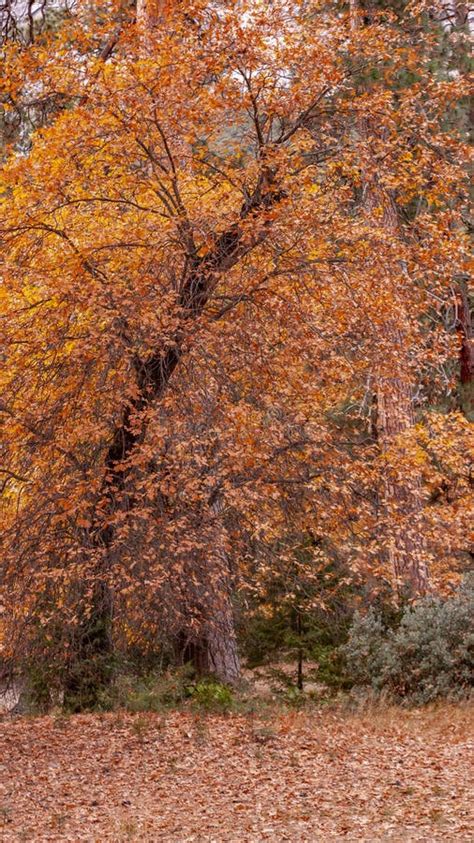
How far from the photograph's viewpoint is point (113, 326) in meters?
10.1

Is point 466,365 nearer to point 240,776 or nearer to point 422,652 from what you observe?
point 422,652

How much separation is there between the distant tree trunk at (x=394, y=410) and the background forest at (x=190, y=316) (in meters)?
0.07

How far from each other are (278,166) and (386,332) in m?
2.58

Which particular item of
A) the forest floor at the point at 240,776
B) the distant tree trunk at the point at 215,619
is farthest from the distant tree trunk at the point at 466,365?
the forest floor at the point at 240,776

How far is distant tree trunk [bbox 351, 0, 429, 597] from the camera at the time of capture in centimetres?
1101

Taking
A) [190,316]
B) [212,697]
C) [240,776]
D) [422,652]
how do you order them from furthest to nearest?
[422,652]
[212,697]
[190,316]
[240,776]

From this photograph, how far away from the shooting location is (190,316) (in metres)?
10.5

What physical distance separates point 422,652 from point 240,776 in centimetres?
405

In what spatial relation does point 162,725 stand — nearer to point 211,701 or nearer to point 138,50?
point 211,701

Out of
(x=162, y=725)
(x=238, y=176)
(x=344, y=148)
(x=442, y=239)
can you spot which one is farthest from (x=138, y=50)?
(x=162, y=725)

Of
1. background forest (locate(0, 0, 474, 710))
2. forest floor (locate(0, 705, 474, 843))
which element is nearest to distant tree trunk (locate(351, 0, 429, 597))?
background forest (locate(0, 0, 474, 710))

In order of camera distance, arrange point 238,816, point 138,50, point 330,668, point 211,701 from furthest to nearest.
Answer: point 330,668
point 211,701
point 138,50
point 238,816

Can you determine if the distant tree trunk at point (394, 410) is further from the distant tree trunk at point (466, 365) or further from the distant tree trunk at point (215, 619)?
the distant tree trunk at point (466, 365)

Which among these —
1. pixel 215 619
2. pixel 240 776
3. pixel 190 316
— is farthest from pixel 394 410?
pixel 240 776
